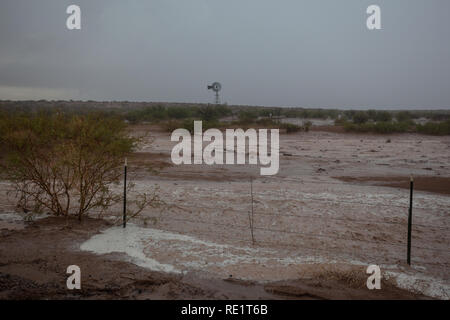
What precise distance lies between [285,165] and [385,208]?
7.41 m

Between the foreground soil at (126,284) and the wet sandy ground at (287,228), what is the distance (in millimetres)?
215

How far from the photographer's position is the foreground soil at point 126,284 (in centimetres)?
486

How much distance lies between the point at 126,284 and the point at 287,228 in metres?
3.93

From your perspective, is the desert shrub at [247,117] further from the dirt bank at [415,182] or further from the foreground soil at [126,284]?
the foreground soil at [126,284]

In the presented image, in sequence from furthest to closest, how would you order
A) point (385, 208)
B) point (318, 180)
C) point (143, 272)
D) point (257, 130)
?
point (257, 130)
point (318, 180)
point (385, 208)
point (143, 272)

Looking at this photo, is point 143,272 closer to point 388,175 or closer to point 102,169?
point 102,169

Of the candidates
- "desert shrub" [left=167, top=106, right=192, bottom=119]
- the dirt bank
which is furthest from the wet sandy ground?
"desert shrub" [left=167, top=106, right=192, bottom=119]

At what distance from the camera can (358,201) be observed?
10453 mm

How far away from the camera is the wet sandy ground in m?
5.89

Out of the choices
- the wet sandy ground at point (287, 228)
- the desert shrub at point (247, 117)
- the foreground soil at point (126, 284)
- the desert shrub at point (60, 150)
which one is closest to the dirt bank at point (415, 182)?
the wet sandy ground at point (287, 228)

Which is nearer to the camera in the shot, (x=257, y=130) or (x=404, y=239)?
(x=404, y=239)

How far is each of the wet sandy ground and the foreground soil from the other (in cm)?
21
